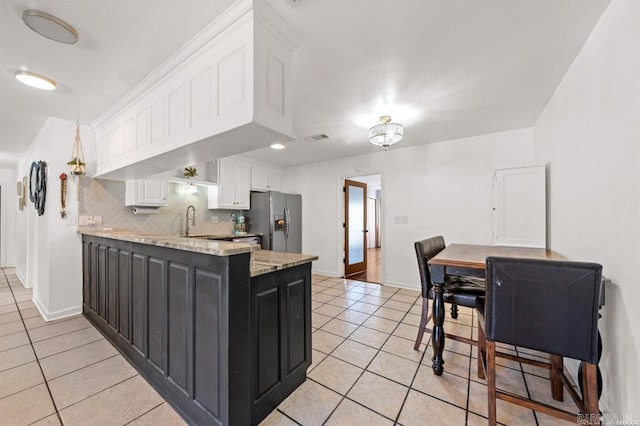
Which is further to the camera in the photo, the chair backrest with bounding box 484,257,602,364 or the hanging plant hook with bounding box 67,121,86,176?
the hanging plant hook with bounding box 67,121,86,176

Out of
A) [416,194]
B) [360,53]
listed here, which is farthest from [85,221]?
[416,194]

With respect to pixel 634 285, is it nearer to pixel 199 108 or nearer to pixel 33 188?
pixel 199 108

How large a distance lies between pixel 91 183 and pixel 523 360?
15.4 ft

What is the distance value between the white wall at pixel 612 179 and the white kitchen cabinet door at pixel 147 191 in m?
4.35

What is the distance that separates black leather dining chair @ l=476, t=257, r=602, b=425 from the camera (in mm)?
1241

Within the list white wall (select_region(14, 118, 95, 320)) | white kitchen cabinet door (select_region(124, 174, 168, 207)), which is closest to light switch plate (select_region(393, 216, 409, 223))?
white kitchen cabinet door (select_region(124, 174, 168, 207))

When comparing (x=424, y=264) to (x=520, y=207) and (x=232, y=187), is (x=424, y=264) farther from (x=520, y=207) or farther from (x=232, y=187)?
(x=232, y=187)

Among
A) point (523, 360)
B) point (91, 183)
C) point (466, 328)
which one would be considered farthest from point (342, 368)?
point (91, 183)

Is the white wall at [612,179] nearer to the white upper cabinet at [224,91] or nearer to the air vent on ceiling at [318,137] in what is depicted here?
the white upper cabinet at [224,91]

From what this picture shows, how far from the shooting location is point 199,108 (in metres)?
1.71

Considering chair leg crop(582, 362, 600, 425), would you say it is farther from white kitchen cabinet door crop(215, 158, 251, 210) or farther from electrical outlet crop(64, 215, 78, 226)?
electrical outlet crop(64, 215, 78, 226)

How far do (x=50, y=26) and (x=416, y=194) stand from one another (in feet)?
14.0

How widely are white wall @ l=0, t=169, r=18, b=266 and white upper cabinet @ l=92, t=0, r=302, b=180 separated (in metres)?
6.36

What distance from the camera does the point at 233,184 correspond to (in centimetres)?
470
